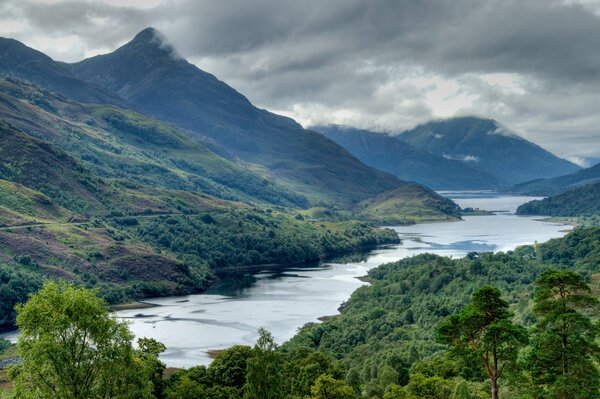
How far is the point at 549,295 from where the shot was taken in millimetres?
47188

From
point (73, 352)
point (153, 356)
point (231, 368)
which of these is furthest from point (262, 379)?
point (73, 352)

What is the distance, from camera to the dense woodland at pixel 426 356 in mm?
46281

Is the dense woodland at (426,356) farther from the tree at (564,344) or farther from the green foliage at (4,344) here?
the green foliage at (4,344)

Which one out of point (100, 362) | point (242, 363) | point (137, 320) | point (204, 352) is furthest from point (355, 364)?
point (137, 320)

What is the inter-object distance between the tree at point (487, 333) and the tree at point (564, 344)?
184 cm

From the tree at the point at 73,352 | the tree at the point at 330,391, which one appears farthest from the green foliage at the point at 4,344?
the tree at the point at 73,352

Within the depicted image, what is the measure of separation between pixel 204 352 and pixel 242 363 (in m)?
61.0

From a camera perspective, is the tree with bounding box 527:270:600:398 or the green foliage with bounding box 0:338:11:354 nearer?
the tree with bounding box 527:270:600:398

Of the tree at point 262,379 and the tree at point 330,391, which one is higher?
the tree at point 262,379

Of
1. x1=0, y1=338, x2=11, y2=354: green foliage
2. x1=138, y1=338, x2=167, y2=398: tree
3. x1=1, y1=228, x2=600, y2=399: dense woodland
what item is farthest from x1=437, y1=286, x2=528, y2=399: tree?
x1=0, y1=338, x2=11, y2=354: green foliage

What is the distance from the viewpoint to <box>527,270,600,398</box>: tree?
45281 mm

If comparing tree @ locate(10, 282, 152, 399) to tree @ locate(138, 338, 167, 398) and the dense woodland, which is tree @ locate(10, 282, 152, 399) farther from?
tree @ locate(138, 338, 167, 398)

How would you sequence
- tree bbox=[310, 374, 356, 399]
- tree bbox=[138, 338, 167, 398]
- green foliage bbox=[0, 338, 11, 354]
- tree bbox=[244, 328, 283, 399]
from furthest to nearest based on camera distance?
green foliage bbox=[0, 338, 11, 354], tree bbox=[310, 374, 356, 399], tree bbox=[244, 328, 283, 399], tree bbox=[138, 338, 167, 398]

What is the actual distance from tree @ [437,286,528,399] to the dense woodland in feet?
Result: 0.25
